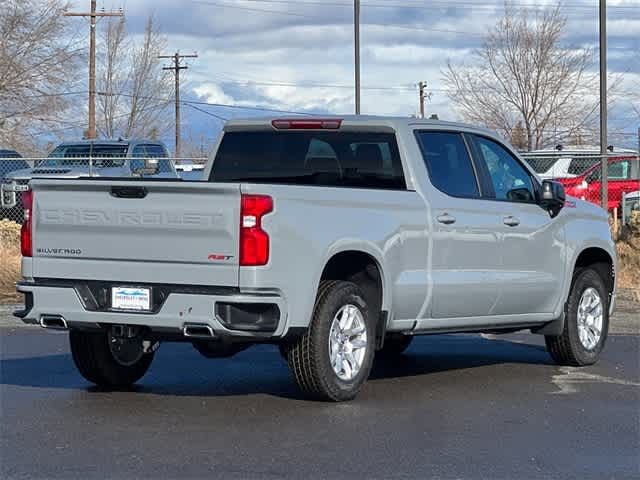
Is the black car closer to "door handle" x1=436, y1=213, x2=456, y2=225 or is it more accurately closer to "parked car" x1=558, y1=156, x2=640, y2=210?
"parked car" x1=558, y1=156, x2=640, y2=210

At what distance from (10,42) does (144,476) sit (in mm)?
32050

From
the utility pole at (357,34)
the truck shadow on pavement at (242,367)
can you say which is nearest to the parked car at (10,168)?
the utility pole at (357,34)

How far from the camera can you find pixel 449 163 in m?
10.6

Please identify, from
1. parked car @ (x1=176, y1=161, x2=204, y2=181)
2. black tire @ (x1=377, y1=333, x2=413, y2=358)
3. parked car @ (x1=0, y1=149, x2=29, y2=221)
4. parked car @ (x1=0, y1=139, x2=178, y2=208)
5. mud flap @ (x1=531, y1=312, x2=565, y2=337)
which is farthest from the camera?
parked car @ (x1=0, y1=149, x2=29, y2=221)

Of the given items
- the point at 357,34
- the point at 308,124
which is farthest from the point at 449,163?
the point at 357,34

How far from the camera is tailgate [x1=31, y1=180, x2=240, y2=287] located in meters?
8.65

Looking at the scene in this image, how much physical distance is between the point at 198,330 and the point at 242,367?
2.60 m

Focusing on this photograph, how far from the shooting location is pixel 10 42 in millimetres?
37438

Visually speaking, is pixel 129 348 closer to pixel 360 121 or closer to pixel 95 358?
pixel 95 358

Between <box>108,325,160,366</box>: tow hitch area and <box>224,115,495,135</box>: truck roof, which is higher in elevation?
<box>224,115,495,135</box>: truck roof

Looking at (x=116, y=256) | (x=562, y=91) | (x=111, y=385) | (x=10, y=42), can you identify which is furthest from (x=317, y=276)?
(x=562, y=91)

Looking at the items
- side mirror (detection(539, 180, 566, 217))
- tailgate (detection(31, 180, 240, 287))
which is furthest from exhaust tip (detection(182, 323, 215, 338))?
side mirror (detection(539, 180, 566, 217))

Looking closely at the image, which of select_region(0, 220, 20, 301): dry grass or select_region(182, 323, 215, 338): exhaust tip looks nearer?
select_region(182, 323, 215, 338): exhaust tip

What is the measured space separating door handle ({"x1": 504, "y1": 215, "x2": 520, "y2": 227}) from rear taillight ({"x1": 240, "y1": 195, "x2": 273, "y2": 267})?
110 inches
